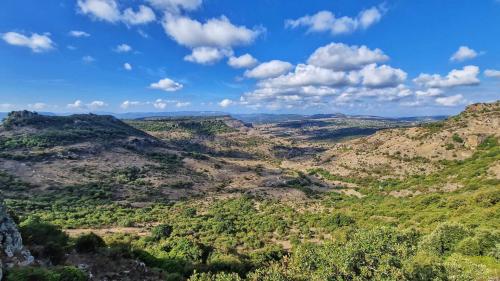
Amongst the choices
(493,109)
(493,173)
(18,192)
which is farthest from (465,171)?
(18,192)

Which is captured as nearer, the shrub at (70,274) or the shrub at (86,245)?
the shrub at (70,274)

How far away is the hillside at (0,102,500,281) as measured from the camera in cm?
2134

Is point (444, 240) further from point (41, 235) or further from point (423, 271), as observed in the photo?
point (41, 235)

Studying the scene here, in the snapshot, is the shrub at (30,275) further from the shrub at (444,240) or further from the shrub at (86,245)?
the shrub at (444,240)

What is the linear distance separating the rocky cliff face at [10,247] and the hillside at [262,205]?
1.63 meters

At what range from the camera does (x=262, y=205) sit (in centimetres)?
6975

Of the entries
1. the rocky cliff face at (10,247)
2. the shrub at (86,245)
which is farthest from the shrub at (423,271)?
the shrub at (86,245)

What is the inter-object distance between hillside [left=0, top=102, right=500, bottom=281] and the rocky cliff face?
163cm

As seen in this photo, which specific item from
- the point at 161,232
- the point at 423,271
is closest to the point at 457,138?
the point at 161,232

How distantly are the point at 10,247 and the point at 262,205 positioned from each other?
54275mm

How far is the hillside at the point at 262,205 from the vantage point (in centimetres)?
2134

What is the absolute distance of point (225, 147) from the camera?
181625 millimetres

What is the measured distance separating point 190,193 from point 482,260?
64269 millimetres

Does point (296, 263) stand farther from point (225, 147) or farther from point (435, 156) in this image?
point (225, 147)
